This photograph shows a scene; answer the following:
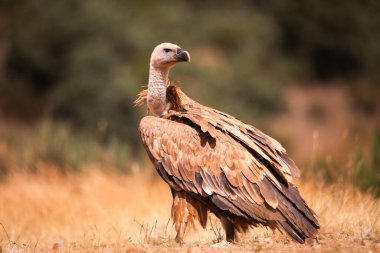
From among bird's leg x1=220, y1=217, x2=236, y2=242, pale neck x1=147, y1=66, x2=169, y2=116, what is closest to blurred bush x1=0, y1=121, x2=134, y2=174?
pale neck x1=147, y1=66, x2=169, y2=116

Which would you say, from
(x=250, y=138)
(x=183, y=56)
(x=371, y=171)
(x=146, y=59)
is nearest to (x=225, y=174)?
(x=250, y=138)

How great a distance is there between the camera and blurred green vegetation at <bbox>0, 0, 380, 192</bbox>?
32375 mm

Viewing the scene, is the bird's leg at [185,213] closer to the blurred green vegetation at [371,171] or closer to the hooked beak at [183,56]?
the hooked beak at [183,56]

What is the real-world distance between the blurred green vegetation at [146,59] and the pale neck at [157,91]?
8935 mm

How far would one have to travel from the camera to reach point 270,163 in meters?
8.06

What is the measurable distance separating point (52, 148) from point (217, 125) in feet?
36.7

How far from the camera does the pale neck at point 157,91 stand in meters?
9.05

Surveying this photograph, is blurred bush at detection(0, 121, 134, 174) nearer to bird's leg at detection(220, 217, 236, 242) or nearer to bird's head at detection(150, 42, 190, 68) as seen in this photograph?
bird's head at detection(150, 42, 190, 68)

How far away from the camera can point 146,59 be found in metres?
39.8

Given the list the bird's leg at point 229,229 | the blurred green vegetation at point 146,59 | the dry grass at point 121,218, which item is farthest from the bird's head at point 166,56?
the blurred green vegetation at point 146,59

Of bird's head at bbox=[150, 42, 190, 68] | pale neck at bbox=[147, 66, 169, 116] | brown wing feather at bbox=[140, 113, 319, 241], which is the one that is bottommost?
brown wing feather at bbox=[140, 113, 319, 241]

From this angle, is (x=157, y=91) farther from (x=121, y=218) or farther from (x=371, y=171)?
(x=371, y=171)

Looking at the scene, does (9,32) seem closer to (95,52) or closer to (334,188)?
(95,52)

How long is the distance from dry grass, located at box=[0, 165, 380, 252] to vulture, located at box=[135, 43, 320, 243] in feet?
0.91
